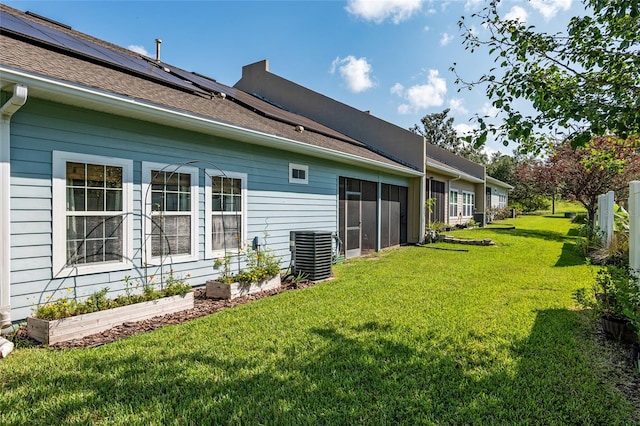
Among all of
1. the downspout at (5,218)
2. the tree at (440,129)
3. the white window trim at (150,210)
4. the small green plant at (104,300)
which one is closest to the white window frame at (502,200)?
the tree at (440,129)

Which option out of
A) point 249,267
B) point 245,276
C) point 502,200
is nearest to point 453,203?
point 249,267

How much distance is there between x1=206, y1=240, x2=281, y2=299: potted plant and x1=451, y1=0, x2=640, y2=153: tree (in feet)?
14.1

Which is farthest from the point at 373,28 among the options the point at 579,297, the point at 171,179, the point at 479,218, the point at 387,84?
the point at 479,218

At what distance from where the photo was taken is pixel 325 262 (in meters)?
7.38

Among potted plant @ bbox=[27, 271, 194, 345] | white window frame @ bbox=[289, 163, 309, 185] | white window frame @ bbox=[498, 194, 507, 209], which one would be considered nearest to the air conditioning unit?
white window frame @ bbox=[289, 163, 309, 185]

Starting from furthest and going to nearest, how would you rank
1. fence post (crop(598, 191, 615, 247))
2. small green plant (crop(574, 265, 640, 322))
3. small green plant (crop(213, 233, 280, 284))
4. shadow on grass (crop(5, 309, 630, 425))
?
fence post (crop(598, 191, 615, 247)), small green plant (crop(213, 233, 280, 284)), small green plant (crop(574, 265, 640, 322)), shadow on grass (crop(5, 309, 630, 425))

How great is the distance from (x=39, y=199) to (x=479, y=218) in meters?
23.0

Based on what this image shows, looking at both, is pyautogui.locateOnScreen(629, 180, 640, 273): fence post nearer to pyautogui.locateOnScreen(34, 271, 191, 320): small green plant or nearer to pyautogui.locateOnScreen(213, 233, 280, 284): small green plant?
pyautogui.locateOnScreen(213, 233, 280, 284): small green plant

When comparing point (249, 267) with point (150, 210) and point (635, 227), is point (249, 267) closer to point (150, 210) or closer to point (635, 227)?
point (150, 210)

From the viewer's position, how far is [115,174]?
16.5ft

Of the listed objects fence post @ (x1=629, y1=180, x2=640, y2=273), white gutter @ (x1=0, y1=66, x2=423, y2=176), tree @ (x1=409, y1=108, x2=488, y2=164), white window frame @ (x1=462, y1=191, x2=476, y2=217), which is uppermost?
tree @ (x1=409, y1=108, x2=488, y2=164)

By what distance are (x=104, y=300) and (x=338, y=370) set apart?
3.18 metres

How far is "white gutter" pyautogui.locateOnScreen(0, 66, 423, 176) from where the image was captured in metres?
3.88

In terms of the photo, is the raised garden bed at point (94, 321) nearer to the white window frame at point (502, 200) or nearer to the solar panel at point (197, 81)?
the solar panel at point (197, 81)
